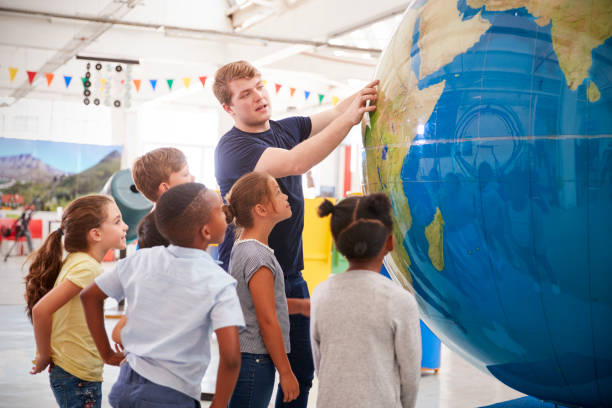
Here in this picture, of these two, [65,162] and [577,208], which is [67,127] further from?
[577,208]

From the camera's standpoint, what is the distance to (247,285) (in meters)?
2.11

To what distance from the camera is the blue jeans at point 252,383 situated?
2066 mm

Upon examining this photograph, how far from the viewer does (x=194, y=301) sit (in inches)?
70.3

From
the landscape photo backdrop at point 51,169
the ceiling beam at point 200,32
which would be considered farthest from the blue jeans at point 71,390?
the landscape photo backdrop at point 51,169

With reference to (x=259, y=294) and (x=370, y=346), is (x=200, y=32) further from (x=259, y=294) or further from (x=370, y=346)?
(x=370, y=346)

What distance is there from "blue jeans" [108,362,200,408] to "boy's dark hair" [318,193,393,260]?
1.93ft

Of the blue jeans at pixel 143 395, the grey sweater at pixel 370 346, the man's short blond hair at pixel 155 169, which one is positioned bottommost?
the blue jeans at pixel 143 395

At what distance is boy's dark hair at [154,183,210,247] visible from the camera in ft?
6.12

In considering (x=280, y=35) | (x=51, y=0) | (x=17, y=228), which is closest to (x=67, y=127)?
(x=17, y=228)

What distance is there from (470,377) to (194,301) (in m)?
3.28

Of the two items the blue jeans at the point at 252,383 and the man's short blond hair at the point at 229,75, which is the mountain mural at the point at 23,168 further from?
the blue jeans at the point at 252,383

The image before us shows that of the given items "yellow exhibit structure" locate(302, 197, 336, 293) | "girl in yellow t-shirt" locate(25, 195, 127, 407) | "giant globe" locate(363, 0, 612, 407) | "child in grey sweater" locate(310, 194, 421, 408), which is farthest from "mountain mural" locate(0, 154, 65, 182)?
"child in grey sweater" locate(310, 194, 421, 408)

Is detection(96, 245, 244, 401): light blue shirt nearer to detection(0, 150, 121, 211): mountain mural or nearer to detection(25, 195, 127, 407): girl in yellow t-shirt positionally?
detection(25, 195, 127, 407): girl in yellow t-shirt

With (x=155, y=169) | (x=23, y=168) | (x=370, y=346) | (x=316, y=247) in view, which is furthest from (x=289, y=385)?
(x=23, y=168)
